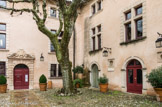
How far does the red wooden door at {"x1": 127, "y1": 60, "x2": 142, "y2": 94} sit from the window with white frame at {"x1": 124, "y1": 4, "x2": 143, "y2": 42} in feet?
5.14

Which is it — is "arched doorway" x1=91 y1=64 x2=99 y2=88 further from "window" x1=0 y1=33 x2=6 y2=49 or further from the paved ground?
"window" x1=0 y1=33 x2=6 y2=49

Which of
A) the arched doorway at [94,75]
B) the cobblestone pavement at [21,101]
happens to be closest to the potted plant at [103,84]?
the arched doorway at [94,75]

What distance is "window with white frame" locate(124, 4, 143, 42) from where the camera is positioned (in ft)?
29.1

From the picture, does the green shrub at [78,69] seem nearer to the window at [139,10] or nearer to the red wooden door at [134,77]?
the red wooden door at [134,77]

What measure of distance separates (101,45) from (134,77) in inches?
147

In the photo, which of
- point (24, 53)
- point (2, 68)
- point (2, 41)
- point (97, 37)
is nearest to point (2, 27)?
point (2, 41)

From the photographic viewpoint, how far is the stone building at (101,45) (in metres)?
8.24

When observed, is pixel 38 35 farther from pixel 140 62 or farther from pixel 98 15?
pixel 140 62

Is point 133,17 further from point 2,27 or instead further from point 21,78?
point 2,27

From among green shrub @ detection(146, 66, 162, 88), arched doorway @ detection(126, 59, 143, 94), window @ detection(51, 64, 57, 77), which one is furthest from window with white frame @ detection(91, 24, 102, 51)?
green shrub @ detection(146, 66, 162, 88)

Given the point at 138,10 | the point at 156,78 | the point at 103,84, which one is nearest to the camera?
the point at 156,78

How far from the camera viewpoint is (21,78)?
12.0m

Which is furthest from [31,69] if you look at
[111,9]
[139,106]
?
[139,106]

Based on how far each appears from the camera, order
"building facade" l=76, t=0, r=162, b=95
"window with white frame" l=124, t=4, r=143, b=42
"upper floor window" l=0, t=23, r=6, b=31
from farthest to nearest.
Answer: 1. "upper floor window" l=0, t=23, r=6, b=31
2. "window with white frame" l=124, t=4, r=143, b=42
3. "building facade" l=76, t=0, r=162, b=95
